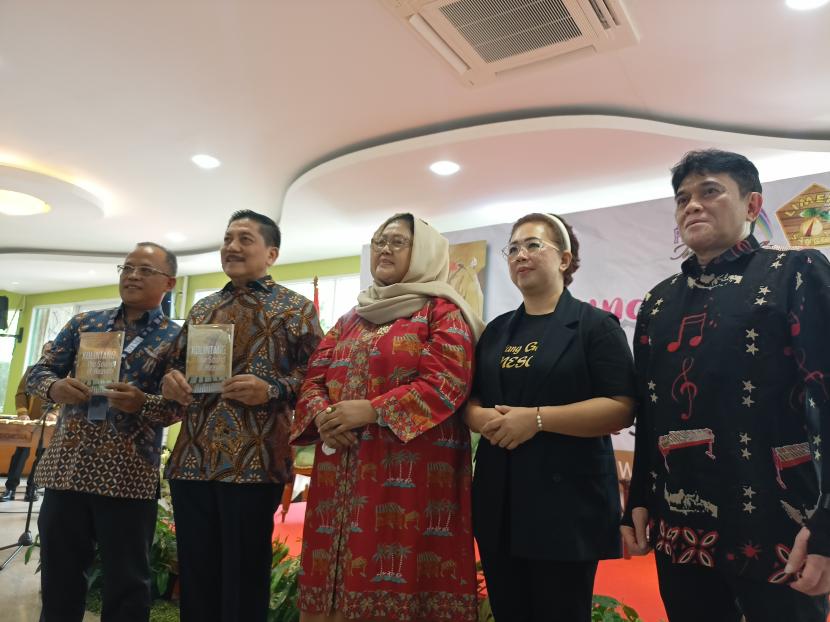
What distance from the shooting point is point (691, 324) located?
1.39 m

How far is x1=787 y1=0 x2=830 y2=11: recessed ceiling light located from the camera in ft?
9.41

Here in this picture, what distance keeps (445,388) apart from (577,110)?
116 inches

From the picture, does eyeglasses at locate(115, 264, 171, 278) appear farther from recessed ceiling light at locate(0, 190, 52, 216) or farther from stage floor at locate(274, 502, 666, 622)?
recessed ceiling light at locate(0, 190, 52, 216)

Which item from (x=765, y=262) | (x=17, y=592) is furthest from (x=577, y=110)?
(x=17, y=592)

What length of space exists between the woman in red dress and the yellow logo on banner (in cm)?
309

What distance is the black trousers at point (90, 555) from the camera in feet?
6.73

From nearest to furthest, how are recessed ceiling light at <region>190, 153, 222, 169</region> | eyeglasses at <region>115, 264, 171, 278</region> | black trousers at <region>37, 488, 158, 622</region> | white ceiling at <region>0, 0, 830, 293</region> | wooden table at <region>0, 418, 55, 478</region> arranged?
black trousers at <region>37, 488, 158, 622</region> → eyeglasses at <region>115, 264, 171, 278</region> → white ceiling at <region>0, 0, 830, 293</region> → recessed ceiling light at <region>190, 153, 222, 169</region> → wooden table at <region>0, 418, 55, 478</region>

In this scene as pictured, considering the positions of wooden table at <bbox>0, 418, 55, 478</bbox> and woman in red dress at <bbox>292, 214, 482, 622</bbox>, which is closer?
woman in red dress at <bbox>292, 214, 482, 622</bbox>

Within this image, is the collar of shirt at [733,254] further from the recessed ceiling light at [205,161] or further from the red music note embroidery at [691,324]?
the recessed ceiling light at [205,161]

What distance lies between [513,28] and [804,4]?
4.39ft

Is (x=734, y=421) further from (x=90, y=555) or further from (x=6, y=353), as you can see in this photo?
(x=6, y=353)

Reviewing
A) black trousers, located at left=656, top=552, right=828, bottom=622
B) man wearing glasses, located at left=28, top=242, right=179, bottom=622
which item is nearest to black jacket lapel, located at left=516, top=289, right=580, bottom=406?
black trousers, located at left=656, top=552, right=828, bottom=622

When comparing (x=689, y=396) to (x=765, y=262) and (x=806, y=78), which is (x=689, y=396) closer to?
(x=765, y=262)

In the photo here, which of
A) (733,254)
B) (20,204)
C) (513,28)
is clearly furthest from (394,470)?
(20,204)
